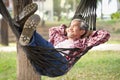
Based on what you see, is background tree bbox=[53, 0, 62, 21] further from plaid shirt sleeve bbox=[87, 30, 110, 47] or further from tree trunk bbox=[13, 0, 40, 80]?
plaid shirt sleeve bbox=[87, 30, 110, 47]

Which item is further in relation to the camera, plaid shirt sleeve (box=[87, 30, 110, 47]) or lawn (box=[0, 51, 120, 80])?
lawn (box=[0, 51, 120, 80])

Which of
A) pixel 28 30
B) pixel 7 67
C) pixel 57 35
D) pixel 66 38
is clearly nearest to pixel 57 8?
pixel 7 67

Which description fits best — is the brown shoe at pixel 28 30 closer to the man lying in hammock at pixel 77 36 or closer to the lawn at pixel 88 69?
the man lying in hammock at pixel 77 36

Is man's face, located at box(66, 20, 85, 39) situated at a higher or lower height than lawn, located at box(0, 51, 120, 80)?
higher

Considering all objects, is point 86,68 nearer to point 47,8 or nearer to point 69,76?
point 69,76

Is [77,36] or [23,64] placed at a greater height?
[77,36]

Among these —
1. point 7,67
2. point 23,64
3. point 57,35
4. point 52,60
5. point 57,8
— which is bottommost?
point 57,8

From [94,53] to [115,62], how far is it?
1860 mm

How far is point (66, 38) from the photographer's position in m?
4.38

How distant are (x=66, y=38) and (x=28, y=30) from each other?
100 cm

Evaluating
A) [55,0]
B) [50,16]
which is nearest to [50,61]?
A: [50,16]

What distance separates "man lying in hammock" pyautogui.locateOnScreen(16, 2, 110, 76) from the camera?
3443 mm

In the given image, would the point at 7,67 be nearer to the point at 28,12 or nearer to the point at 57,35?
the point at 57,35

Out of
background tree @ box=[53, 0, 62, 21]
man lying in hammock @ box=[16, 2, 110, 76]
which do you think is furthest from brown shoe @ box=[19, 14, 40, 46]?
background tree @ box=[53, 0, 62, 21]
